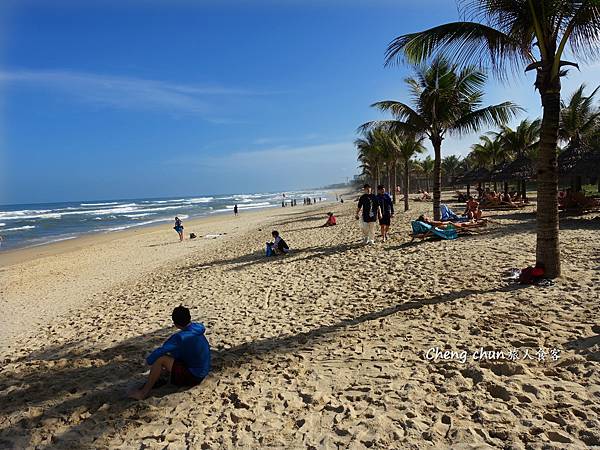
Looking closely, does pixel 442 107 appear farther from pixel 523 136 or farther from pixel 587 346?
pixel 523 136

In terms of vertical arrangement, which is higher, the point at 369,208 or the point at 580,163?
the point at 580,163

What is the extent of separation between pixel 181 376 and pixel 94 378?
1144mm

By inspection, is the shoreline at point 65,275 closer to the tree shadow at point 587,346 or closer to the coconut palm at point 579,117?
the tree shadow at point 587,346

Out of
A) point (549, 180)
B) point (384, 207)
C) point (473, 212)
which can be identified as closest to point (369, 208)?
point (384, 207)

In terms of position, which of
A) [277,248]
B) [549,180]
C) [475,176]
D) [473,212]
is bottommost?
[277,248]

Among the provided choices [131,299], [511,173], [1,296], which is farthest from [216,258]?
[511,173]

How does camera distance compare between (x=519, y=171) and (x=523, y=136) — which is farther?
(x=523, y=136)

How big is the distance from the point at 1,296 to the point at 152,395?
9407mm

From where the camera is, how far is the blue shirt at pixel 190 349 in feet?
11.8

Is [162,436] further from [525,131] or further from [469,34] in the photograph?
[525,131]

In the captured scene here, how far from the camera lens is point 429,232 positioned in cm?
996

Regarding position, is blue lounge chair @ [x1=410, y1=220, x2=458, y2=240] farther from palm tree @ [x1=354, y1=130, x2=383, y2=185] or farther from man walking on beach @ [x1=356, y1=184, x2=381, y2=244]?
palm tree @ [x1=354, y1=130, x2=383, y2=185]

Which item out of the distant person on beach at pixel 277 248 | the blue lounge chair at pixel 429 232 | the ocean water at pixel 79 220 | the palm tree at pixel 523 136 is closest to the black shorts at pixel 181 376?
the distant person on beach at pixel 277 248

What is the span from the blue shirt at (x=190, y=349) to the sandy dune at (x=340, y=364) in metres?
0.21
